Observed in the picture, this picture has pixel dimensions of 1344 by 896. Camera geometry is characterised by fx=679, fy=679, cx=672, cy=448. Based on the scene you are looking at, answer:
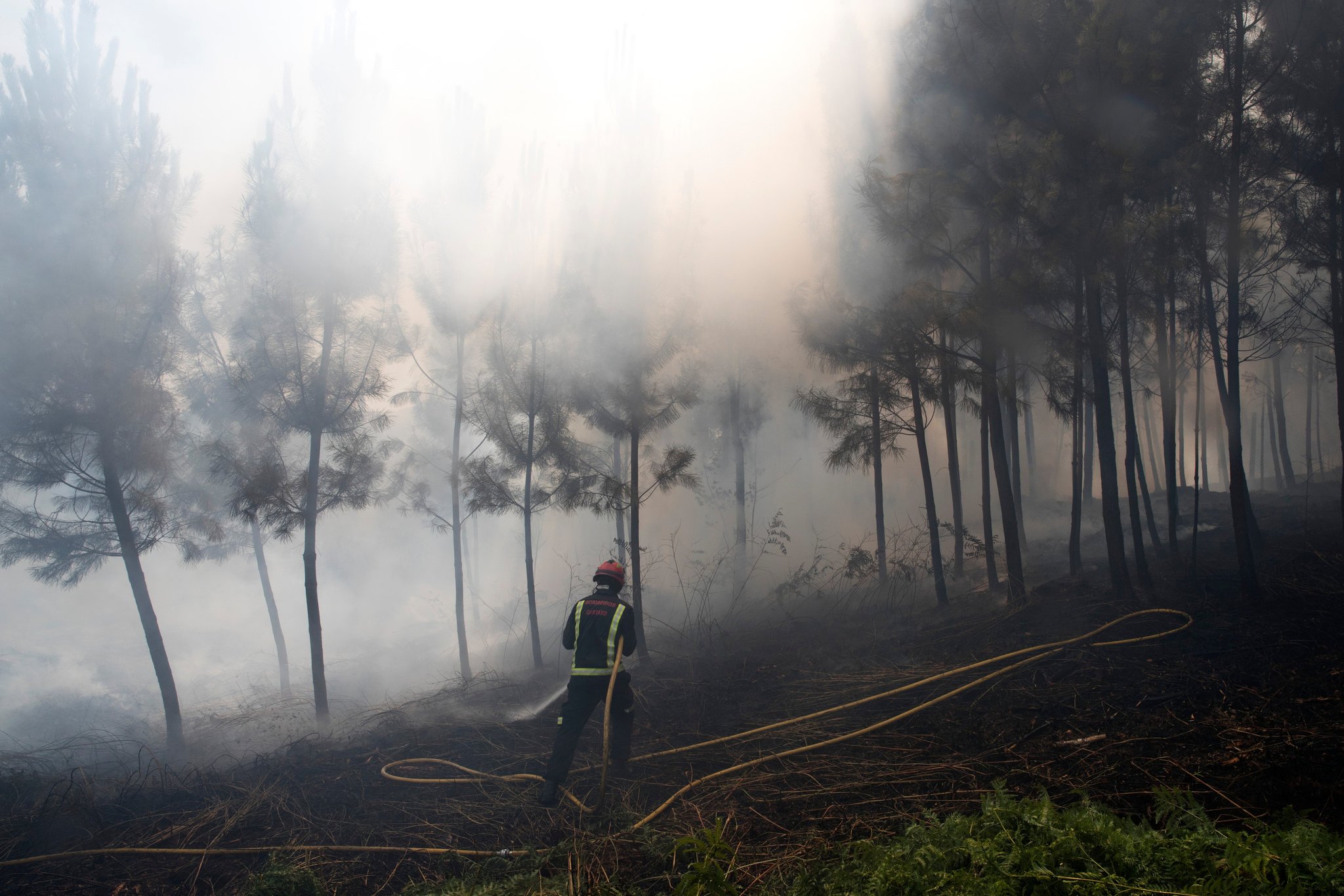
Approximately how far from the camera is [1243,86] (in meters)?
8.54

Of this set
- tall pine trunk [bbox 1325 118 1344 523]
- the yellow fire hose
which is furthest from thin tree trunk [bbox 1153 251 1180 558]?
the yellow fire hose

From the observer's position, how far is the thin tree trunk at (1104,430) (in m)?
9.13

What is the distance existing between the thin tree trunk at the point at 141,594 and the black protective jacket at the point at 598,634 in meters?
7.60

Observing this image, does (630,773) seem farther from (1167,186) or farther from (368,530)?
(368,530)

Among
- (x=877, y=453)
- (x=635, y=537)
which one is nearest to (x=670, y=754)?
(x=635, y=537)

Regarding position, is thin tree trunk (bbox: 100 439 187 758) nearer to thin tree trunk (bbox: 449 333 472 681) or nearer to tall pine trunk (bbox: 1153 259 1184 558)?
thin tree trunk (bbox: 449 333 472 681)

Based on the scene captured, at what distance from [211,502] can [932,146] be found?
→ 16.0 metres

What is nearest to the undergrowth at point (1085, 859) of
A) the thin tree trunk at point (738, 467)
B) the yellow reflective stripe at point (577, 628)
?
the yellow reflective stripe at point (577, 628)

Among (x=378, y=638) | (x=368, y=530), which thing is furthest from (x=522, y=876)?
(x=368, y=530)

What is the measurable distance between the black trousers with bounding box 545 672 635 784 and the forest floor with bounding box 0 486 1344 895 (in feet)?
1.18

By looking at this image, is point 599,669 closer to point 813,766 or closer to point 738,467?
point 813,766

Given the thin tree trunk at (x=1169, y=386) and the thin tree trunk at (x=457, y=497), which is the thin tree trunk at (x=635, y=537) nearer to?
the thin tree trunk at (x=457, y=497)

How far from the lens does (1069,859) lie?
2725mm

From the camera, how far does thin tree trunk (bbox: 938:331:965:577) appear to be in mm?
10820
